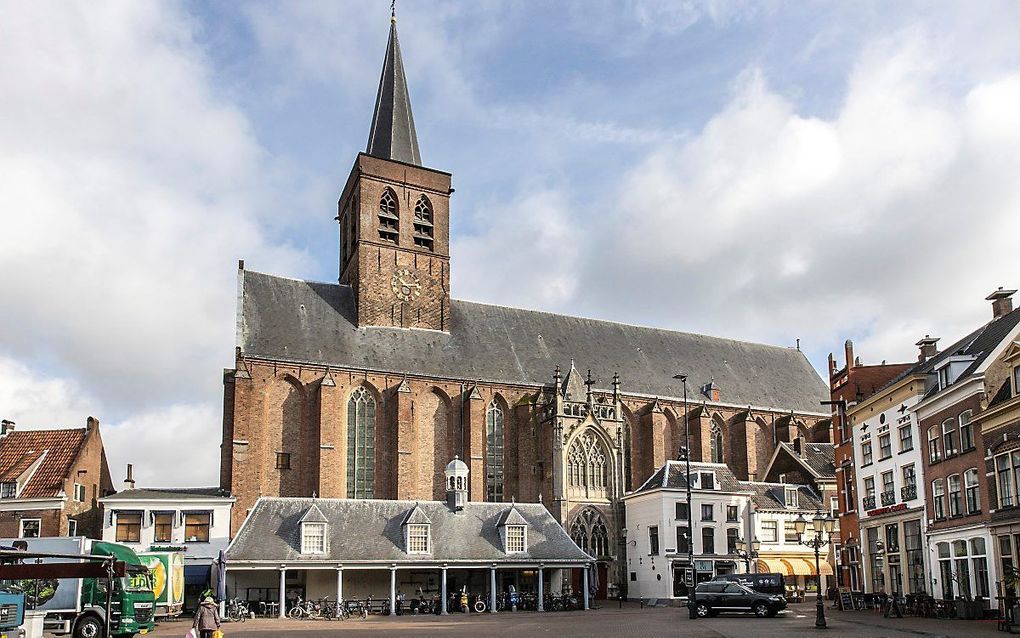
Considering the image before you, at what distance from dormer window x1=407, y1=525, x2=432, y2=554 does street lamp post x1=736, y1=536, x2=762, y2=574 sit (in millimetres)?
18267

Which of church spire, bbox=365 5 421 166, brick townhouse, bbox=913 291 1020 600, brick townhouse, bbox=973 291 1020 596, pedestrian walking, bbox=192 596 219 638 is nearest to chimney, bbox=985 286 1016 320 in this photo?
brick townhouse, bbox=913 291 1020 600

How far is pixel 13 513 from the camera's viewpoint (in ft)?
143

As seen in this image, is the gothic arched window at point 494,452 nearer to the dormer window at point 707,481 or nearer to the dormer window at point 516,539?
the dormer window at point 516,539

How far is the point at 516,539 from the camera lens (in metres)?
45.3

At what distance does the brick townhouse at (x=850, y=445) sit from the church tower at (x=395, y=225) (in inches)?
971

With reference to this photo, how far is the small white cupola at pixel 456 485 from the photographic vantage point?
152ft

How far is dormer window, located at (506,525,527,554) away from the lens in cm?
4500

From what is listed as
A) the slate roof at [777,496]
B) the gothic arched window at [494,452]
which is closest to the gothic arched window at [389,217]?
the gothic arched window at [494,452]

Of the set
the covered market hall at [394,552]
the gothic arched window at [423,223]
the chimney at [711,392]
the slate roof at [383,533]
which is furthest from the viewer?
the chimney at [711,392]

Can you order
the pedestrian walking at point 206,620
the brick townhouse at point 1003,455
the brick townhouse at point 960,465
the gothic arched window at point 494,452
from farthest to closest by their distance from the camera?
1. the gothic arched window at point 494,452
2. the brick townhouse at point 960,465
3. the brick townhouse at point 1003,455
4. the pedestrian walking at point 206,620

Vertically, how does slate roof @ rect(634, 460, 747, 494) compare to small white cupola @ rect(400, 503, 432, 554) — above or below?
above

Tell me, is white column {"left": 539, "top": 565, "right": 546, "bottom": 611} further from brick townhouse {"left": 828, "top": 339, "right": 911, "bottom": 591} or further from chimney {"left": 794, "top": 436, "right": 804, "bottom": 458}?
chimney {"left": 794, "top": 436, "right": 804, "bottom": 458}

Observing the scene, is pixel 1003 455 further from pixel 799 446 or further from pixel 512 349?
pixel 799 446

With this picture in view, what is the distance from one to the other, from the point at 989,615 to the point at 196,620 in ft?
78.9
